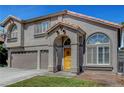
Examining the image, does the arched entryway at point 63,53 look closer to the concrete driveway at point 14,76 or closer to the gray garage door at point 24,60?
the concrete driveway at point 14,76

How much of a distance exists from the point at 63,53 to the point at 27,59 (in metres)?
5.52

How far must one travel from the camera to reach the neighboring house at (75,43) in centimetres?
1647

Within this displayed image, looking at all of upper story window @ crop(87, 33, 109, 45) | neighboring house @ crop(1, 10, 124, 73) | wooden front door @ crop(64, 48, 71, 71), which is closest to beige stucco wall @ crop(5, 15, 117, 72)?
neighboring house @ crop(1, 10, 124, 73)

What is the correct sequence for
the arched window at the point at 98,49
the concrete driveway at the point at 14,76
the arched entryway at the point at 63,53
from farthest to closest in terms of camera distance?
the arched entryway at the point at 63,53, the arched window at the point at 98,49, the concrete driveway at the point at 14,76

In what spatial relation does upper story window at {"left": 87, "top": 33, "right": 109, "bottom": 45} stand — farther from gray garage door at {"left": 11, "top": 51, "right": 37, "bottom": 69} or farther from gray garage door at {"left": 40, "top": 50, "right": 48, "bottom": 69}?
gray garage door at {"left": 11, "top": 51, "right": 37, "bottom": 69}

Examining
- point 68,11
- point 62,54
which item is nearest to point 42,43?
point 62,54

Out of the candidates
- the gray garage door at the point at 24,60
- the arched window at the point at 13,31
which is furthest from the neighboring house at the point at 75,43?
the arched window at the point at 13,31

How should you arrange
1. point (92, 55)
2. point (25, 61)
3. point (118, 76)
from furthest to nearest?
point (25, 61)
point (92, 55)
point (118, 76)

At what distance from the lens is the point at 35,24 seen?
21516 mm

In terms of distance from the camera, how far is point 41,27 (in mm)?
20875

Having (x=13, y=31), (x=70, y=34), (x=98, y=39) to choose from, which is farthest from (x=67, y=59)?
(x=13, y=31)

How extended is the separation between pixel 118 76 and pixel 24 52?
37.7ft

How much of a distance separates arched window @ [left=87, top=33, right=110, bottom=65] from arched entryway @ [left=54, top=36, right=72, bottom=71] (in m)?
2.00

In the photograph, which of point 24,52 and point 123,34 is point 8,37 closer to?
point 24,52
